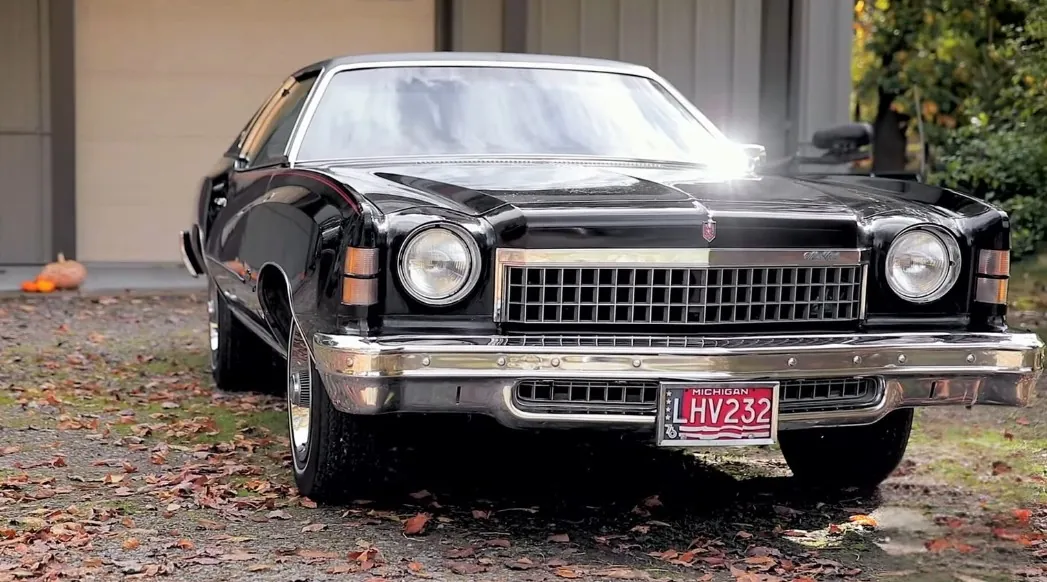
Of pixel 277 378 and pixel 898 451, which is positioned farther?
pixel 277 378

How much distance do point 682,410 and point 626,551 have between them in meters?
0.51

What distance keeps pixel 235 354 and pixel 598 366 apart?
316cm

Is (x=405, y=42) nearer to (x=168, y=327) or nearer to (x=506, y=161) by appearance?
(x=168, y=327)

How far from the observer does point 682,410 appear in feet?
13.1

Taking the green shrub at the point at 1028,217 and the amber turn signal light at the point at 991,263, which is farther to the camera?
the green shrub at the point at 1028,217

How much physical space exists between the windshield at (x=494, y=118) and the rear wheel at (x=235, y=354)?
1553 mm

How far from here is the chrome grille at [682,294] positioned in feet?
13.4

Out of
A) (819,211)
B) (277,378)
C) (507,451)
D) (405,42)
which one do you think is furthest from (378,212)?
(405,42)

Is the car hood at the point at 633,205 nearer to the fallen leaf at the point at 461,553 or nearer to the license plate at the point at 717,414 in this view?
the license plate at the point at 717,414

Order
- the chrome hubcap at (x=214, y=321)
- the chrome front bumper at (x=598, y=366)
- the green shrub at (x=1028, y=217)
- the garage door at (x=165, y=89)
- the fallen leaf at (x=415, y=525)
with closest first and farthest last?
the chrome front bumper at (x=598, y=366) → the fallen leaf at (x=415, y=525) → the chrome hubcap at (x=214, y=321) → the garage door at (x=165, y=89) → the green shrub at (x=1028, y=217)

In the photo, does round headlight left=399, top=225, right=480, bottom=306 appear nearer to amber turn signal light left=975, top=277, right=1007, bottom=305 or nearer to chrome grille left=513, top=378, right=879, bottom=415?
chrome grille left=513, top=378, right=879, bottom=415

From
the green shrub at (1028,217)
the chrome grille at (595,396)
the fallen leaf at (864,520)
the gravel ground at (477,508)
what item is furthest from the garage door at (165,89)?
the chrome grille at (595,396)

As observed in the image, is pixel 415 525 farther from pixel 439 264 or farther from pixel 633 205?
pixel 633 205

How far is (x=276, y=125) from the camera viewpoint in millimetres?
5863
